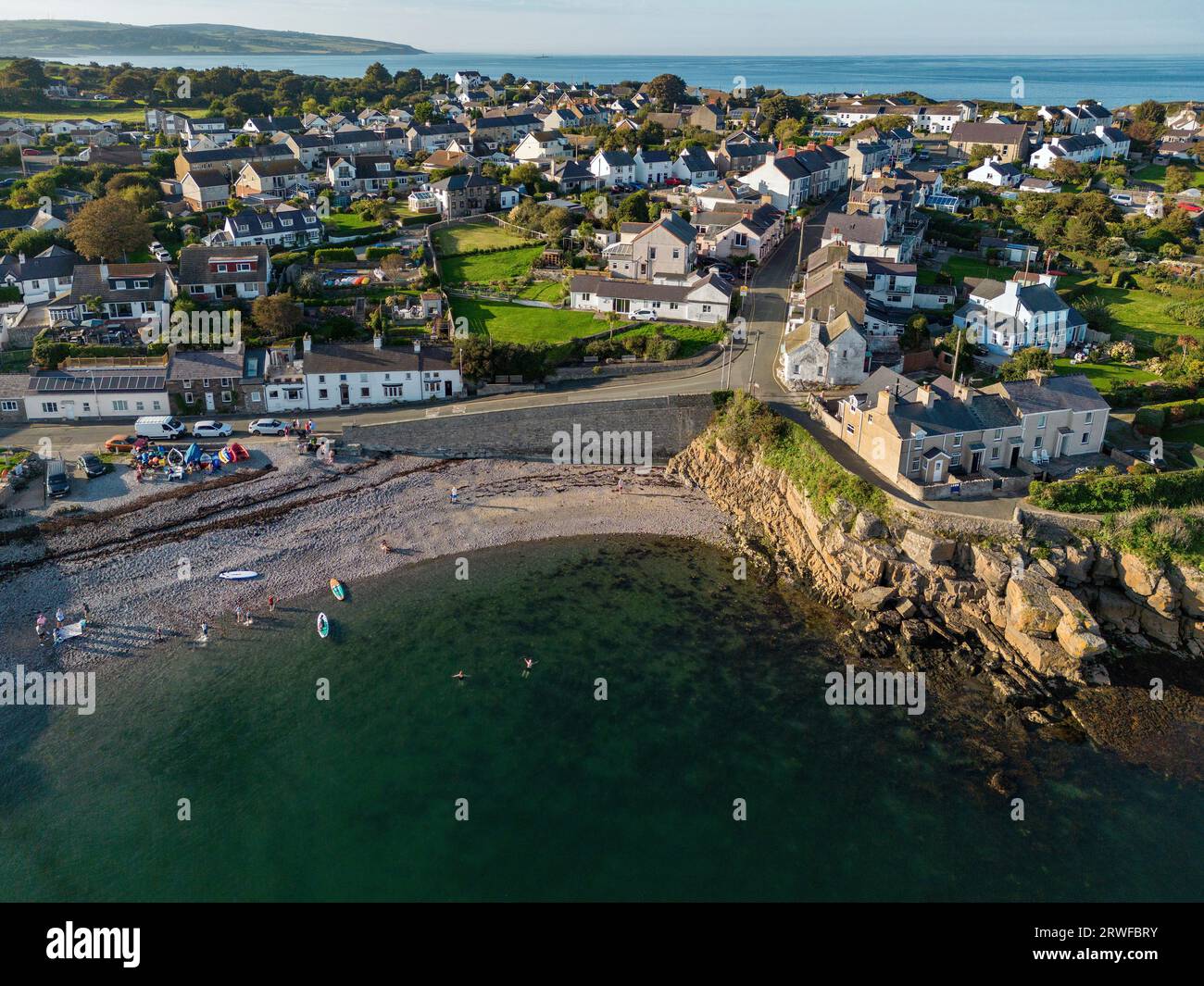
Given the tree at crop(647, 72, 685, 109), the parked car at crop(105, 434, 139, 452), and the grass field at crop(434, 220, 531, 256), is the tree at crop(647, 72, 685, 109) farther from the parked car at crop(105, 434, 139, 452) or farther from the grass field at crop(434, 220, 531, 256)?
the parked car at crop(105, 434, 139, 452)

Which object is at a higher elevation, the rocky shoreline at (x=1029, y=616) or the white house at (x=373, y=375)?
the white house at (x=373, y=375)

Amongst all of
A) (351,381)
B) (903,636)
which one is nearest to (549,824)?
(903,636)

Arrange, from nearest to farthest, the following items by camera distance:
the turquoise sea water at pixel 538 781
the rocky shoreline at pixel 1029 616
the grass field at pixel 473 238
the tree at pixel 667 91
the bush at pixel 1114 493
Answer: the turquoise sea water at pixel 538 781 < the rocky shoreline at pixel 1029 616 < the bush at pixel 1114 493 < the grass field at pixel 473 238 < the tree at pixel 667 91

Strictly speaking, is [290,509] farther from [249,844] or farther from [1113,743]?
[1113,743]

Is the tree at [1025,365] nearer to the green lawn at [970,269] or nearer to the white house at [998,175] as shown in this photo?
the green lawn at [970,269]

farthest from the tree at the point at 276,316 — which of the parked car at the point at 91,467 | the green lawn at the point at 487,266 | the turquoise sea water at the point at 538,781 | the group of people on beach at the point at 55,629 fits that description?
the turquoise sea water at the point at 538,781

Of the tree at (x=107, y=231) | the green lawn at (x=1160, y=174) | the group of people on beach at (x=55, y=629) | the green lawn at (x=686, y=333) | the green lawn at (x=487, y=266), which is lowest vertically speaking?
the group of people on beach at (x=55, y=629)
